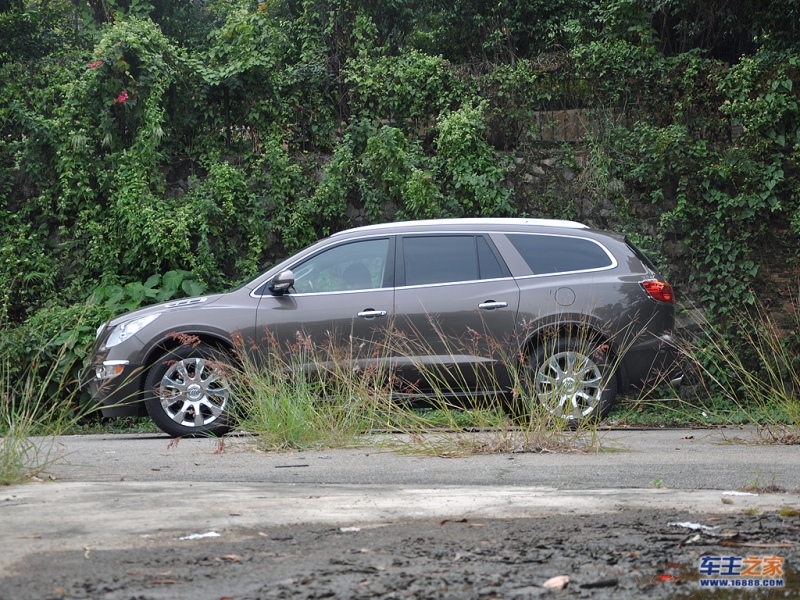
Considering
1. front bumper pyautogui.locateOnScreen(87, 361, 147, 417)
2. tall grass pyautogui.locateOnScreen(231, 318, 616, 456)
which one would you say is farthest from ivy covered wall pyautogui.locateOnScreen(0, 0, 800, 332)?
tall grass pyautogui.locateOnScreen(231, 318, 616, 456)

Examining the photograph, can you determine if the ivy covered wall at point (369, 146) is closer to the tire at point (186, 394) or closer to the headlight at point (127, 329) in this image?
the headlight at point (127, 329)

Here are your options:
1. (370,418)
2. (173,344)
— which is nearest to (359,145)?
(173,344)

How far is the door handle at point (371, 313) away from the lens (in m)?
8.22

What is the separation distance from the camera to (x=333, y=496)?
14.4 feet

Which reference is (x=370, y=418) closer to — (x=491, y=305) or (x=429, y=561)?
(x=491, y=305)

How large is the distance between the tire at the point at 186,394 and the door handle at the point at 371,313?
118cm

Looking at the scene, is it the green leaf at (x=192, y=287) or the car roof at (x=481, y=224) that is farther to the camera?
the green leaf at (x=192, y=287)

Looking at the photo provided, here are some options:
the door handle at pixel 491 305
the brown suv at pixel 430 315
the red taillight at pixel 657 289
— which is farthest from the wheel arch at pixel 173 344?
the red taillight at pixel 657 289

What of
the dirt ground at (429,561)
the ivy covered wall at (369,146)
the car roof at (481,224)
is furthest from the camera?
the ivy covered wall at (369,146)

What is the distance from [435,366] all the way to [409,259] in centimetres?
126

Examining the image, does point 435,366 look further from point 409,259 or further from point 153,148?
point 153,148

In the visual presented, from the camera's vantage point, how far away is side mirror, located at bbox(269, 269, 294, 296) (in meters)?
8.18

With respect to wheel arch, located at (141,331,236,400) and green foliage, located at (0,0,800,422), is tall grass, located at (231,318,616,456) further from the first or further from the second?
green foliage, located at (0,0,800,422)

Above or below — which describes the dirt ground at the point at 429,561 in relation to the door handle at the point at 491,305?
below
